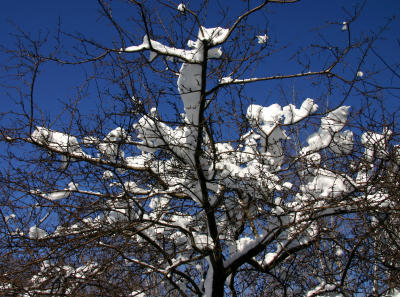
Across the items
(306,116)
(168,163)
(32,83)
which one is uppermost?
(32,83)

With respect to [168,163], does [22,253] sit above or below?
below

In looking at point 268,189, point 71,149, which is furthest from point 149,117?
point 268,189

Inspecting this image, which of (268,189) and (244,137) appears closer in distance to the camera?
(268,189)

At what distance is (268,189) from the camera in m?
3.93

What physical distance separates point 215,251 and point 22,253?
2.49 meters

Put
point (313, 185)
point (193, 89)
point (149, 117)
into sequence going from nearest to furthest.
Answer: point (193, 89), point (149, 117), point (313, 185)

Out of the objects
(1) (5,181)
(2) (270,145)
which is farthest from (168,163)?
(1) (5,181)

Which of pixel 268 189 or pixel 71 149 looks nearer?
pixel 268 189

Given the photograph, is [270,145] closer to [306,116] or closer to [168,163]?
[306,116]

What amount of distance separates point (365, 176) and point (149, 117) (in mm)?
2730

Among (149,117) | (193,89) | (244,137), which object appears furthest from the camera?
(244,137)

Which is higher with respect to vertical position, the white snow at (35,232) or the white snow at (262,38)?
the white snow at (262,38)

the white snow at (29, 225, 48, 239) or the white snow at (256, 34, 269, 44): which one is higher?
the white snow at (256, 34, 269, 44)

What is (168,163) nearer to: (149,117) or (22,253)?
(149,117)
